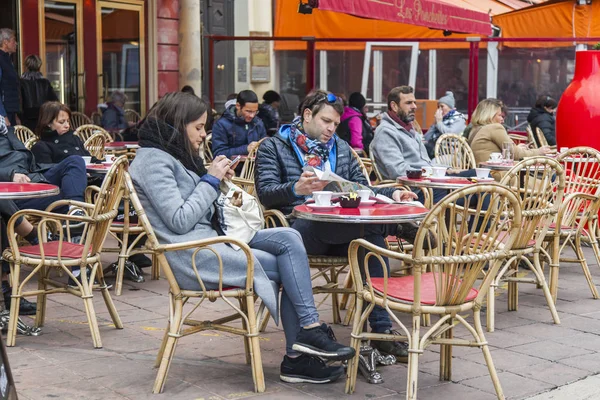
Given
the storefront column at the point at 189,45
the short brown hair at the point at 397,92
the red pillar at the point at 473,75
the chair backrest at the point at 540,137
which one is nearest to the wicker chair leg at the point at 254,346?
the short brown hair at the point at 397,92

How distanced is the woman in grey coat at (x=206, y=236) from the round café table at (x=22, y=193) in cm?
91

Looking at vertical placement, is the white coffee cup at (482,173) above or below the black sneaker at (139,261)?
above

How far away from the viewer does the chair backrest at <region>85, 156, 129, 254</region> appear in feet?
16.0

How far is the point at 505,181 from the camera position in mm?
5027

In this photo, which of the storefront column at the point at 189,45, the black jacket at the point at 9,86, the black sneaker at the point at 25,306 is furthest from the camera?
the storefront column at the point at 189,45

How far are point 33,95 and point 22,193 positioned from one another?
580 cm

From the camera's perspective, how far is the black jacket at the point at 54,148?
7184 mm

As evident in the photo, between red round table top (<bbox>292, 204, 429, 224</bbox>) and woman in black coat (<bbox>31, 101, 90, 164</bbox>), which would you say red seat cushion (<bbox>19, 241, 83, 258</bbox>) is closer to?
red round table top (<bbox>292, 204, 429, 224</bbox>)

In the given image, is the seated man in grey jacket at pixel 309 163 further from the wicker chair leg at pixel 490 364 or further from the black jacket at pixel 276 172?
the wicker chair leg at pixel 490 364

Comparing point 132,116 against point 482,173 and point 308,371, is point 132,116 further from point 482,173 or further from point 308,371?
point 308,371

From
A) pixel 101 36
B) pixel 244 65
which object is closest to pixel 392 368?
pixel 101 36

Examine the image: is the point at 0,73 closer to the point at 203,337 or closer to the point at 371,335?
the point at 203,337

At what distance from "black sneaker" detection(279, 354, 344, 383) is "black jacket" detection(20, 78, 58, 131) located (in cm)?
688

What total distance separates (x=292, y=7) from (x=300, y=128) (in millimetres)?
9387
